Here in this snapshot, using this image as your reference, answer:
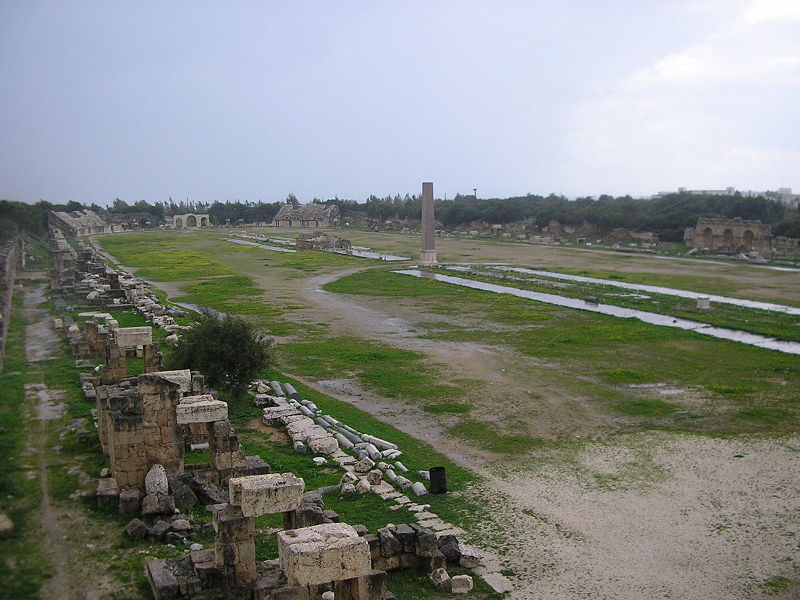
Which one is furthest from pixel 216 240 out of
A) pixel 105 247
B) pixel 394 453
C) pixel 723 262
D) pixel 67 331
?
pixel 394 453

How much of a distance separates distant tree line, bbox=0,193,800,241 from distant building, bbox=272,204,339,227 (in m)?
3.74

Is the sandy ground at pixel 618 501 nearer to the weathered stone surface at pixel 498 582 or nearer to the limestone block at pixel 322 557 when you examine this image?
the weathered stone surface at pixel 498 582

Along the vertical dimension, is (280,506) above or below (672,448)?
above

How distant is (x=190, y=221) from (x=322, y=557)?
421 feet

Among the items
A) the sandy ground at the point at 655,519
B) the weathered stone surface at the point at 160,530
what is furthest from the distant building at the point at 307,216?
the weathered stone surface at the point at 160,530

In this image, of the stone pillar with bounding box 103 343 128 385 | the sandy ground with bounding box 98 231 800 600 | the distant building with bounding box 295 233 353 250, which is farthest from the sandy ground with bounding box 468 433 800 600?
the distant building with bounding box 295 233 353 250

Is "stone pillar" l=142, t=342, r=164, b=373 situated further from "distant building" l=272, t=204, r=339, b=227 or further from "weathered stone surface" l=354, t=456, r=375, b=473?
"distant building" l=272, t=204, r=339, b=227

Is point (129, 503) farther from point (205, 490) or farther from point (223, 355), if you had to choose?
point (223, 355)

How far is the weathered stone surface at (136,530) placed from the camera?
410 inches

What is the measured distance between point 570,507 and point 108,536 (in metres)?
7.43

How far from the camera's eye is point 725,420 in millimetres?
16812

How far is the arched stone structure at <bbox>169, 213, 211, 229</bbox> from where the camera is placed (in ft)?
404

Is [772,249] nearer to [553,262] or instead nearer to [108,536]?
[553,262]

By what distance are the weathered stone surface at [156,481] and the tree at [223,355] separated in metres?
5.81
